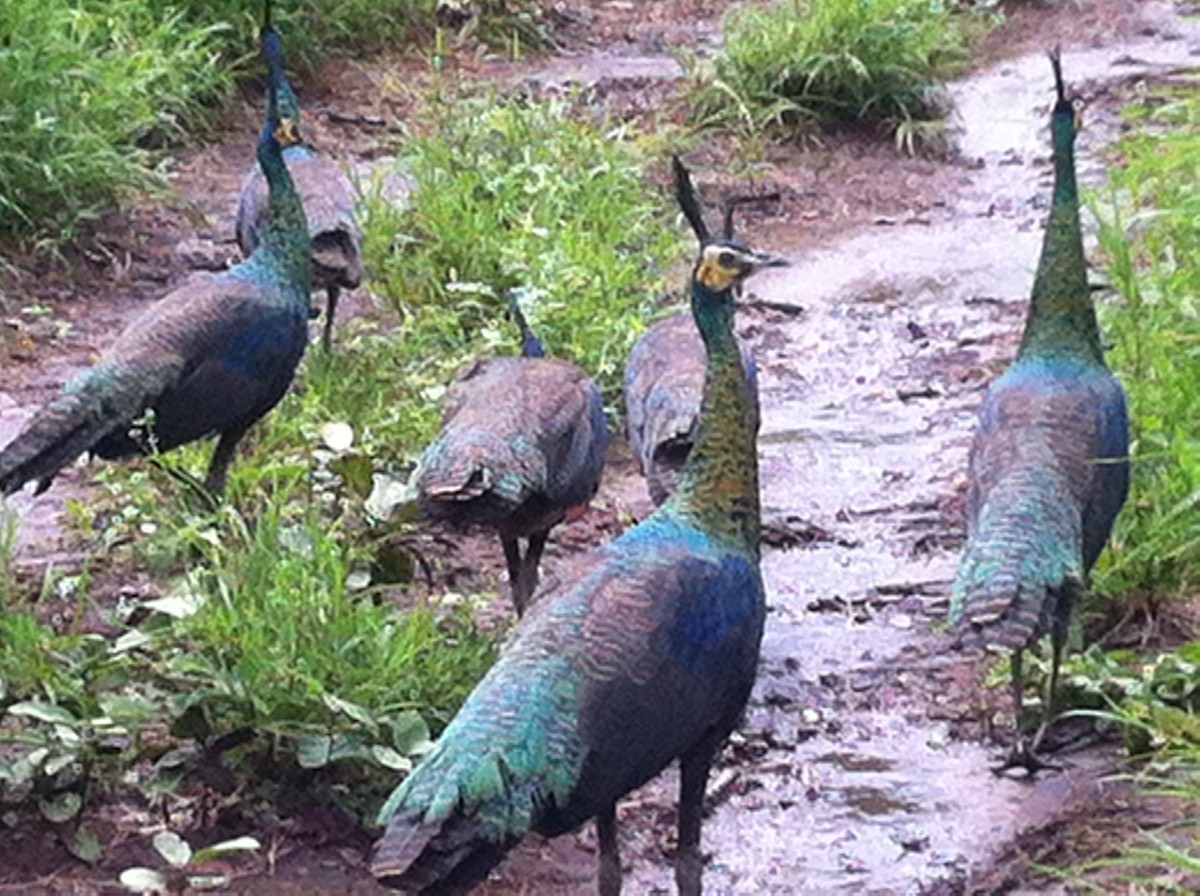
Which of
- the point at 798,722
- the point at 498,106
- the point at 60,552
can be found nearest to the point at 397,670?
the point at 798,722

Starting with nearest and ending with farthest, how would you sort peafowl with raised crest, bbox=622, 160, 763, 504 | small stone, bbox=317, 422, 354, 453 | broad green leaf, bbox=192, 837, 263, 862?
broad green leaf, bbox=192, 837, 263, 862 < peafowl with raised crest, bbox=622, 160, 763, 504 < small stone, bbox=317, 422, 354, 453

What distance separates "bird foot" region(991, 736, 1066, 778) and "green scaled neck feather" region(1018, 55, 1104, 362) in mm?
1036

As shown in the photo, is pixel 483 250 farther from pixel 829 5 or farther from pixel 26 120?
pixel 829 5

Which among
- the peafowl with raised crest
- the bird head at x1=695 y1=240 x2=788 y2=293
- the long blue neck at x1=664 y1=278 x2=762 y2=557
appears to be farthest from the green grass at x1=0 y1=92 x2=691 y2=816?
the bird head at x1=695 y1=240 x2=788 y2=293

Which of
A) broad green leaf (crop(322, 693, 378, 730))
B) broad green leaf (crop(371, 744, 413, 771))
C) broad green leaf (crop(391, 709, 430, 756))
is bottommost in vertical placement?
broad green leaf (crop(371, 744, 413, 771))

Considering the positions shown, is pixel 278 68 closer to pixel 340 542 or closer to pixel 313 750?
pixel 340 542

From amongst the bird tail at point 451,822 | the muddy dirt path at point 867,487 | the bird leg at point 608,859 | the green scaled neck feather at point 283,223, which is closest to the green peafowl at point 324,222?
the green scaled neck feather at point 283,223

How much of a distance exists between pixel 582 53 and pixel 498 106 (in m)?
2.11

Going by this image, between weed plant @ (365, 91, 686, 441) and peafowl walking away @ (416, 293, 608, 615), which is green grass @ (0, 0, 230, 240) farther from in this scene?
peafowl walking away @ (416, 293, 608, 615)

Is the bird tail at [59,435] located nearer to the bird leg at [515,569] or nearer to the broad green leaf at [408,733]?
the bird leg at [515,569]

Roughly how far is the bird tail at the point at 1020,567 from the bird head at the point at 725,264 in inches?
30.9

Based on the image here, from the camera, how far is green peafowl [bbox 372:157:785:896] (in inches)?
145

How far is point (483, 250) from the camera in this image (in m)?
8.24

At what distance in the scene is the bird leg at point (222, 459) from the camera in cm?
616
